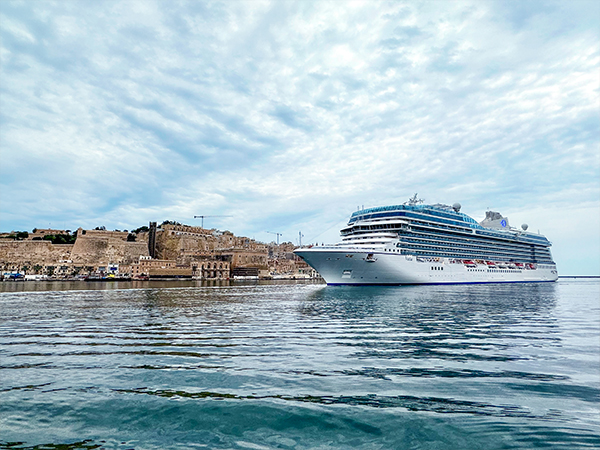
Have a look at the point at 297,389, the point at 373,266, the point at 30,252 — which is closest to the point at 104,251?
the point at 30,252

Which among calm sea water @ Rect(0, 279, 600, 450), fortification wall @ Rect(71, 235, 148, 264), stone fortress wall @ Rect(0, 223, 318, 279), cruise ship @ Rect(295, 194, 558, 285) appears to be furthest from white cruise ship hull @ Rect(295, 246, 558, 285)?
fortification wall @ Rect(71, 235, 148, 264)

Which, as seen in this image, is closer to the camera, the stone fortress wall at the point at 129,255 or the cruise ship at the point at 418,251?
the cruise ship at the point at 418,251

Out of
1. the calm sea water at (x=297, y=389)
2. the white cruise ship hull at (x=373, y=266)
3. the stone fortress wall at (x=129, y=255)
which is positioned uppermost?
the stone fortress wall at (x=129, y=255)

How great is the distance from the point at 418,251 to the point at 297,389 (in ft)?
183

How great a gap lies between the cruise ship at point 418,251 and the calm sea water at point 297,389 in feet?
120

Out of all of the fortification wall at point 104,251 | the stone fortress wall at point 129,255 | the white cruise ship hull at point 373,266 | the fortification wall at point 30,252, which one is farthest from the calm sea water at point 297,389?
the fortification wall at point 30,252

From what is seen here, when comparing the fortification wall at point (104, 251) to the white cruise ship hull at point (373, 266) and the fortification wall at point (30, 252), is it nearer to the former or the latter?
the fortification wall at point (30, 252)

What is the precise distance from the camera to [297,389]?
325 inches

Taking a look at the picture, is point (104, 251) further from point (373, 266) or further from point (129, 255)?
point (373, 266)

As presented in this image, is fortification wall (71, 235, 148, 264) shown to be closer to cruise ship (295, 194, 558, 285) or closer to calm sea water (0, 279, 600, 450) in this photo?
cruise ship (295, 194, 558, 285)

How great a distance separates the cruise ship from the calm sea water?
3666cm

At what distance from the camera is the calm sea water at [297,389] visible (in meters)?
6.00

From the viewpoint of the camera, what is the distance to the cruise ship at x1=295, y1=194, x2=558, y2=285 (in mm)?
53594

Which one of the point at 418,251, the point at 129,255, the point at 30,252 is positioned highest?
the point at 30,252
